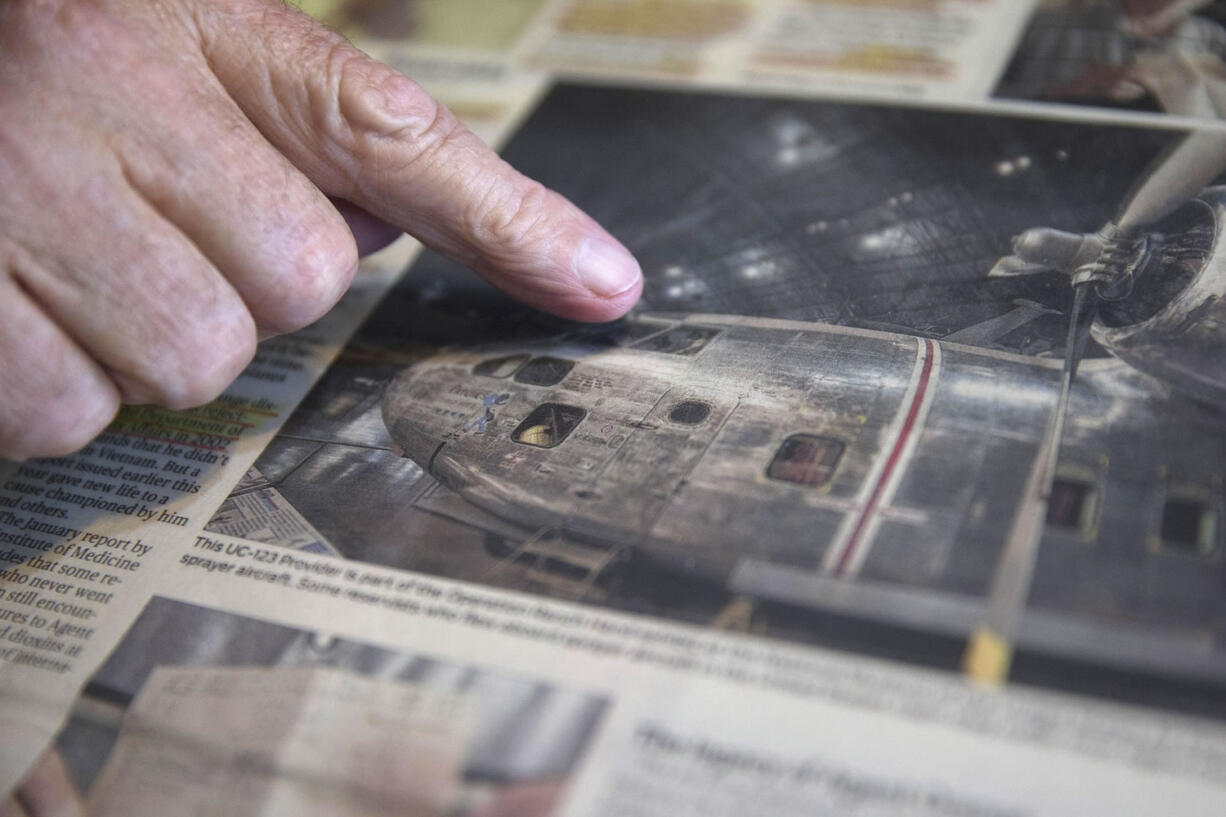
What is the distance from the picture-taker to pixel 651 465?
23.2 inches

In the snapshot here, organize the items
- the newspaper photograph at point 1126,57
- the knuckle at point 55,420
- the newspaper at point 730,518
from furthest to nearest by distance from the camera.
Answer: the newspaper photograph at point 1126,57, the knuckle at point 55,420, the newspaper at point 730,518

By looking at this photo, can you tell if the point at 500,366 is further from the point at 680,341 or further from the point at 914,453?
the point at 914,453

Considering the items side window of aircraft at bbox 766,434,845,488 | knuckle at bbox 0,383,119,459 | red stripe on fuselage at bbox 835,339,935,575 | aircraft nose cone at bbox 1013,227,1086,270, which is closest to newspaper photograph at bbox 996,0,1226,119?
aircraft nose cone at bbox 1013,227,1086,270

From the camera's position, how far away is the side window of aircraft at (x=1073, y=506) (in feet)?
1.63

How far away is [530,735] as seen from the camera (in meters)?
0.47

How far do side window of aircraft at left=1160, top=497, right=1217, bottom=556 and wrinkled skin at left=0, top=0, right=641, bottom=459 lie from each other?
1.48 ft

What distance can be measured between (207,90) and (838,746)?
1.84 ft

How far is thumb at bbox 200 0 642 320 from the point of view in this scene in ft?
2.03

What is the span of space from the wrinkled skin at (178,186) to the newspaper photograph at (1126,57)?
564mm

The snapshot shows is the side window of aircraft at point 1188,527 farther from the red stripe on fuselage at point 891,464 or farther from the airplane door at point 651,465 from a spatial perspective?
the airplane door at point 651,465

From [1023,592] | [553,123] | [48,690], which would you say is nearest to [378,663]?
[48,690]

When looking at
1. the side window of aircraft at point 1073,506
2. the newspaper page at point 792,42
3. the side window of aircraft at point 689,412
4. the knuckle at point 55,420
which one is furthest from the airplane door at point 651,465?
the newspaper page at point 792,42

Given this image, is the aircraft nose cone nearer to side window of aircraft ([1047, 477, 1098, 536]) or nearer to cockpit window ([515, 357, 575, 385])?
side window of aircraft ([1047, 477, 1098, 536])

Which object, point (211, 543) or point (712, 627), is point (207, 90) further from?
point (712, 627)
